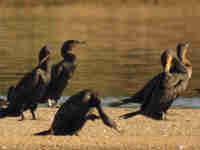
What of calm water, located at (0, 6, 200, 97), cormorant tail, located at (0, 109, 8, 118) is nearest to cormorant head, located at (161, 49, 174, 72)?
cormorant tail, located at (0, 109, 8, 118)

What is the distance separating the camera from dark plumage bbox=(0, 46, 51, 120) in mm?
12742

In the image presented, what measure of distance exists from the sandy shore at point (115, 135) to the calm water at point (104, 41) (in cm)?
518

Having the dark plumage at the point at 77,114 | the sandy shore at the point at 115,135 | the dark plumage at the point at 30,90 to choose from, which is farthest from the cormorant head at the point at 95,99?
the dark plumage at the point at 30,90

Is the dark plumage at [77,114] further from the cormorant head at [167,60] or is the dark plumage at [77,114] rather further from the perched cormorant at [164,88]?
the cormorant head at [167,60]

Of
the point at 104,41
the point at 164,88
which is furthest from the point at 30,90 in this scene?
the point at 104,41

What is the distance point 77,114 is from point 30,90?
2.14 metres

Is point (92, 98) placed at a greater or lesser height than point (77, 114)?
greater

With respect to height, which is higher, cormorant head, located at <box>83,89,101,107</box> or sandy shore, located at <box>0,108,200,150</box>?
cormorant head, located at <box>83,89,101,107</box>

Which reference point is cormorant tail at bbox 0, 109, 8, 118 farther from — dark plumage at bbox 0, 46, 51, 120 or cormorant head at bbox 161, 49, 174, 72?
cormorant head at bbox 161, 49, 174, 72

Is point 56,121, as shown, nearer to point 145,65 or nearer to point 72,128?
point 72,128

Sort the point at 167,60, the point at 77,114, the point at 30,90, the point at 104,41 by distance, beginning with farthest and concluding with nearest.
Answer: the point at 104,41, the point at 167,60, the point at 30,90, the point at 77,114

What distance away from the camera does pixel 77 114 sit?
429 inches

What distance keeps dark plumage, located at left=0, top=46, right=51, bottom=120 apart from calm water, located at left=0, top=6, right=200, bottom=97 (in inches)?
206

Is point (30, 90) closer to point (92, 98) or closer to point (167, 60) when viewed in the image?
point (92, 98)
